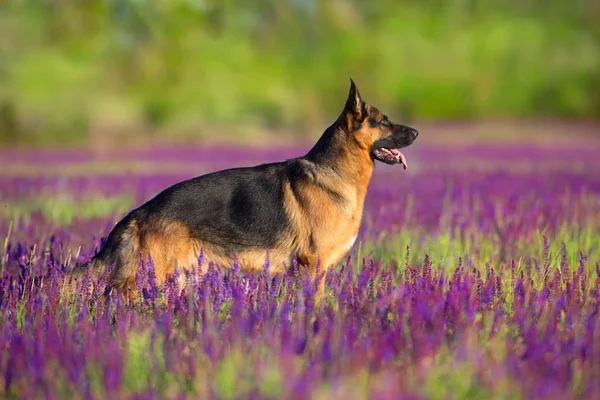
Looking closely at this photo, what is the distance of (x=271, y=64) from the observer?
4347 cm

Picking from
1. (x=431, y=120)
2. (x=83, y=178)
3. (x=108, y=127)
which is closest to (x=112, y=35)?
(x=108, y=127)

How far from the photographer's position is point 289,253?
14.8 ft

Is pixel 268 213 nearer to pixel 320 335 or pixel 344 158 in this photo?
pixel 344 158

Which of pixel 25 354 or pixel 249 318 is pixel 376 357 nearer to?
pixel 249 318

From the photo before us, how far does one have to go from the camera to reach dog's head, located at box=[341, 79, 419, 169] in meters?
4.81

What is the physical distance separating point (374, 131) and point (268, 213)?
954 mm

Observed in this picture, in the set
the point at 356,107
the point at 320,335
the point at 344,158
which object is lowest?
the point at 320,335

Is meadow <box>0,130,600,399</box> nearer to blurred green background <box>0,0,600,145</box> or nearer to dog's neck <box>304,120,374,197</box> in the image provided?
dog's neck <box>304,120,374,197</box>

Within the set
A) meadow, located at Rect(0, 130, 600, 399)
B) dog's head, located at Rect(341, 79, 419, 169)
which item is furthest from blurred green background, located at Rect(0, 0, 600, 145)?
meadow, located at Rect(0, 130, 600, 399)

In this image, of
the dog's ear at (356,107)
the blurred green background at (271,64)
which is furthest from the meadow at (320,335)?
the blurred green background at (271,64)

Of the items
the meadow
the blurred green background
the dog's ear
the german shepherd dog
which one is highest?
the blurred green background

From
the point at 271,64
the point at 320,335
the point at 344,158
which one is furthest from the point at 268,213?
the point at 271,64

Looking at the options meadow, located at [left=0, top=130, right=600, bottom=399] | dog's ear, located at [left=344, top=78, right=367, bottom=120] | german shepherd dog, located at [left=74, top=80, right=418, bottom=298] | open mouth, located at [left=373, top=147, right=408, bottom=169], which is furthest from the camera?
open mouth, located at [left=373, top=147, right=408, bottom=169]

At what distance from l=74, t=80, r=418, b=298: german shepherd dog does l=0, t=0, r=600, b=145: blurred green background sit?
2204cm
